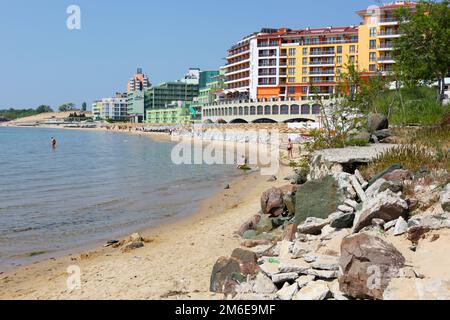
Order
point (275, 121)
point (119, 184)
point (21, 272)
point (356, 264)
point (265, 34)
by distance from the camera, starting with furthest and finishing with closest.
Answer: point (265, 34)
point (275, 121)
point (119, 184)
point (21, 272)
point (356, 264)

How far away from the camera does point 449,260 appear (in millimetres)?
5988

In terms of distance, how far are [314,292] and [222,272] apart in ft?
5.74

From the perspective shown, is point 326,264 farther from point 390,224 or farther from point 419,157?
point 419,157

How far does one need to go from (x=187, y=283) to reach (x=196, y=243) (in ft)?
11.6

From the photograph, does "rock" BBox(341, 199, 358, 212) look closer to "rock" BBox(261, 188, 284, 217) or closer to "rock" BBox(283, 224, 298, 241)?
"rock" BBox(283, 224, 298, 241)

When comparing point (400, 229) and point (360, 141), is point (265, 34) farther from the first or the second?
point (400, 229)

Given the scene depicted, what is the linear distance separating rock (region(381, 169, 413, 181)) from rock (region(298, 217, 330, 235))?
165 cm

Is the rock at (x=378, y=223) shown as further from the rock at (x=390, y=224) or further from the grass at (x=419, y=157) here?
the grass at (x=419, y=157)

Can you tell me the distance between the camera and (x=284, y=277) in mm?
6578

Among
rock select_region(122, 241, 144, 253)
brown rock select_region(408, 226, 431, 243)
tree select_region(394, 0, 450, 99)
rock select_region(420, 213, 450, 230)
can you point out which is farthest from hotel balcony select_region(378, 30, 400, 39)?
brown rock select_region(408, 226, 431, 243)

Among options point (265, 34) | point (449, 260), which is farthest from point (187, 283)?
point (265, 34)

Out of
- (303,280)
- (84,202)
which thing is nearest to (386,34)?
(84,202)

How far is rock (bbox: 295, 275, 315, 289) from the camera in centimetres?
630
